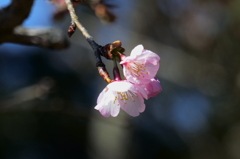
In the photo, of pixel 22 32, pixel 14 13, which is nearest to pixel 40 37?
A: pixel 22 32

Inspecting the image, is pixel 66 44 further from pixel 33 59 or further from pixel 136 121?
pixel 33 59

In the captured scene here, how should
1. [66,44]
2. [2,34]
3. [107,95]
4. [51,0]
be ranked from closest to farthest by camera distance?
[107,95], [2,34], [66,44], [51,0]

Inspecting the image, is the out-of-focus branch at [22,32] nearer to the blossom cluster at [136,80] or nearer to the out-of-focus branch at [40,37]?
the out-of-focus branch at [40,37]

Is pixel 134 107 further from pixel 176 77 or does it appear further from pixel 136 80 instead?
pixel 176 77

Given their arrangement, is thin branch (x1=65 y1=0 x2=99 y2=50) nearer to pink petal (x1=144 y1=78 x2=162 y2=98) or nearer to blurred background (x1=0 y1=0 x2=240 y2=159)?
pink petal (x1=144 y1=78 x2=162 y2=98)

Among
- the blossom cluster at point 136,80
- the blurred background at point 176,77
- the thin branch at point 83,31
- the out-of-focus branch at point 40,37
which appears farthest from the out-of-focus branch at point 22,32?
the blurred background at point 176,77

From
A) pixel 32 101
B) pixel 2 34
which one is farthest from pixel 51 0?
pixel 32 101
